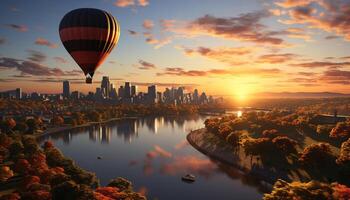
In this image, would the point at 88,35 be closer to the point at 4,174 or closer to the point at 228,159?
the point at 4,174

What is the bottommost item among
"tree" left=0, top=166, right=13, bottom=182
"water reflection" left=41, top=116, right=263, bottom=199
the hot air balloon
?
"water reflection" left=41, top=116, right=263, bottom=199

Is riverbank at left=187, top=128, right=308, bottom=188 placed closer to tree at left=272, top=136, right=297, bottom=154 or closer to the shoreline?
the shoreline

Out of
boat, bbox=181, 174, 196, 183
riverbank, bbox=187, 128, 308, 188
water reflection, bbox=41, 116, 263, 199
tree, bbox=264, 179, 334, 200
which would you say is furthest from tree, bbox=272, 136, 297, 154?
tree, bbox=264, 179, 334, 200

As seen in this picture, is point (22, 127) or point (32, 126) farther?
point (32, 126)

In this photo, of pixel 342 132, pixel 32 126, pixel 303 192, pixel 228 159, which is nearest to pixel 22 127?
pixel 32 126

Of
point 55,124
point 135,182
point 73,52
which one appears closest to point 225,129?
point 135,182

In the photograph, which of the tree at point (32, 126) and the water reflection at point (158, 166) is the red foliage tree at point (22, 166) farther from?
the tree at point (32, 126)

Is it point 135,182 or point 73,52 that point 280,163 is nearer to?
point 135,182
